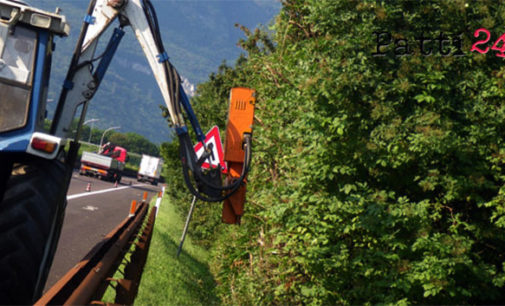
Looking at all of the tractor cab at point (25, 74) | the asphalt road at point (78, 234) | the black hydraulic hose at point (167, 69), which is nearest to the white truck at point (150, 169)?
the asphalt road at point (78, 234)

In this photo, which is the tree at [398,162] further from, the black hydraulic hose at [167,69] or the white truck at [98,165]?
the white truck at [98,165]

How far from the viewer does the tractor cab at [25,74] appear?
16.4 feet

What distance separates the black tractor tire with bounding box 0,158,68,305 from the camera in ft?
13.6

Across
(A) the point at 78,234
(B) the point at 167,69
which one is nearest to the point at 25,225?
→ (B) the point at 167,69

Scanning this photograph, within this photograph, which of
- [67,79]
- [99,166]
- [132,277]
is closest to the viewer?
[67,79]

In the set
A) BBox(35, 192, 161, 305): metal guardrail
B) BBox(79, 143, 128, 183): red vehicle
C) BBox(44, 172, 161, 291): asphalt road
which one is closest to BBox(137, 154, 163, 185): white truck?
BBox(79, 143, 128, 183): red vehicle

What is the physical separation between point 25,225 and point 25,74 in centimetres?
170

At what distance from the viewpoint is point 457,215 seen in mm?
5430

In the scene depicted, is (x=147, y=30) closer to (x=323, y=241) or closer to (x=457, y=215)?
(x=323, y=241)

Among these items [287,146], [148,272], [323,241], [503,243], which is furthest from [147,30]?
[148,272]

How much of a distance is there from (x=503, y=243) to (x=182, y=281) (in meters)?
6.80

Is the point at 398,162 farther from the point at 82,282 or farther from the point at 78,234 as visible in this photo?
the point at 78,234

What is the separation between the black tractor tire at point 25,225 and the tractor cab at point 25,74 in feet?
0.82

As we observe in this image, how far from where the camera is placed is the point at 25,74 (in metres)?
5.35
